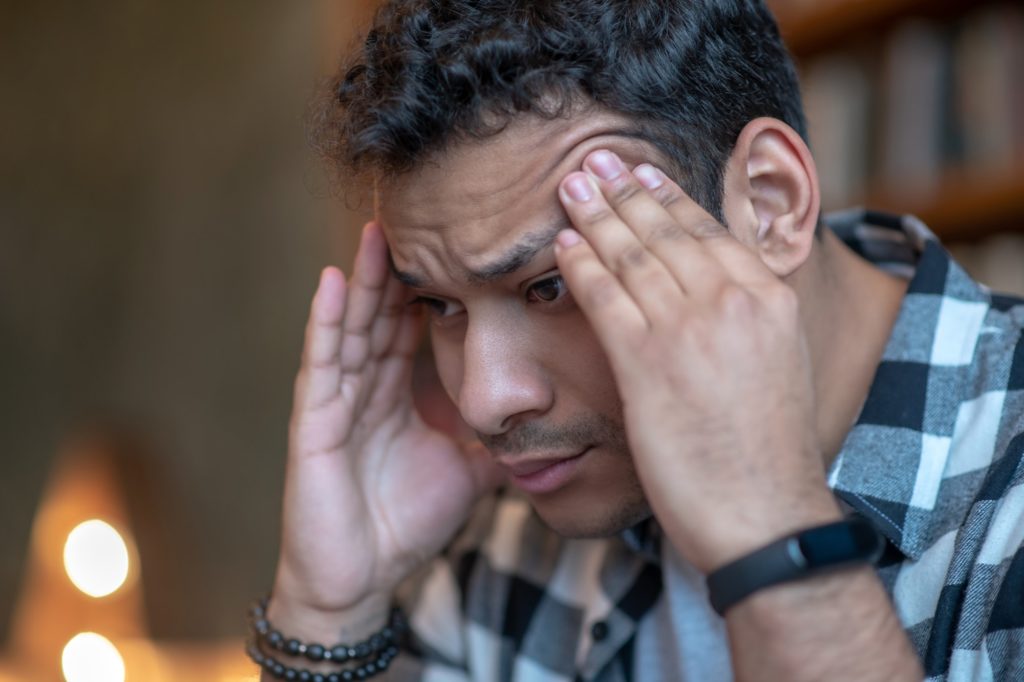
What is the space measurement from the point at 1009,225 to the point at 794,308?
1.17 meters

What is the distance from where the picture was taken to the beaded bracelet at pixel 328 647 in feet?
4.18

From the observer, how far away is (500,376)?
1.02 m

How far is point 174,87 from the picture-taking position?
3.24 meters

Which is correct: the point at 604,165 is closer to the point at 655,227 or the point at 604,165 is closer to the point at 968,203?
the point at 655,227

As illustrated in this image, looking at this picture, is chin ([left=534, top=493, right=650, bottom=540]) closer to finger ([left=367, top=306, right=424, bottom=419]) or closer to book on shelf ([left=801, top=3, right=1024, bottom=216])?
finger ([left=367, top=306, right=424, bottom=419])

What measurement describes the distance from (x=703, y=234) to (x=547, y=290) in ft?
0.55

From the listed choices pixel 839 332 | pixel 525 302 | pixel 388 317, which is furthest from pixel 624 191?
pixel 388 317

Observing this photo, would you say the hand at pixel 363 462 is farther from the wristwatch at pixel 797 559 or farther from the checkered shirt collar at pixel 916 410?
the wristwatch at pixel 797 559

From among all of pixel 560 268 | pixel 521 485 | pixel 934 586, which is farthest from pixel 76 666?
pixel 934 586

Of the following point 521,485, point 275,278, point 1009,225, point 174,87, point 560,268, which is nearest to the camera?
point 560,268

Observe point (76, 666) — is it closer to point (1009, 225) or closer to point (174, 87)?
point (1009, 225)

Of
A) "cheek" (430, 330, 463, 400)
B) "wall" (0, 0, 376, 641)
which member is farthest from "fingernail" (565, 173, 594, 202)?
"wall" (0, 0, 376, 641)

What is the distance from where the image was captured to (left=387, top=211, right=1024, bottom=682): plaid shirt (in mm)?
952

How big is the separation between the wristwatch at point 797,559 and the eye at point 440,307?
0.42m
